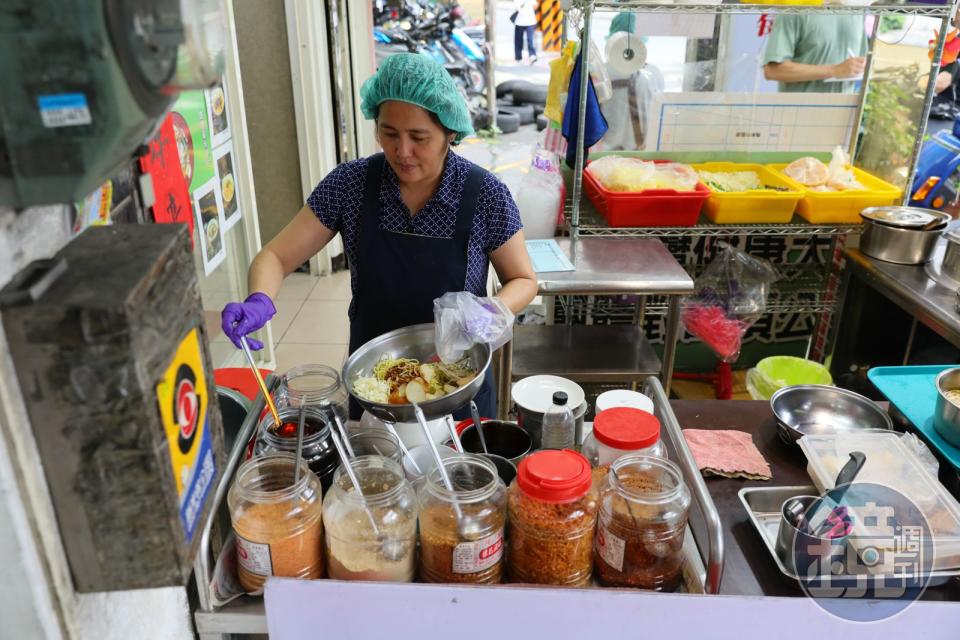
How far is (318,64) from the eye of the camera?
433 cm

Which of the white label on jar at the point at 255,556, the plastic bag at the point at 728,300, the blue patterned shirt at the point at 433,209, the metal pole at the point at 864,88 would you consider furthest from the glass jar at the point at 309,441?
the metal pole at the point at 864,88

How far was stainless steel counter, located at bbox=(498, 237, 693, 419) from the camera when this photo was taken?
2.68m

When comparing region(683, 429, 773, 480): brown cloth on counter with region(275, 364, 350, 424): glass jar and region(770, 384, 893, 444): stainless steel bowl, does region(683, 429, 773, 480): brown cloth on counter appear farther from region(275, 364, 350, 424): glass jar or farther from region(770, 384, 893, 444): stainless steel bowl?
region(275, 364, 350, 424): glass jar

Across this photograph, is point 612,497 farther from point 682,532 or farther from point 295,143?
point 295,143

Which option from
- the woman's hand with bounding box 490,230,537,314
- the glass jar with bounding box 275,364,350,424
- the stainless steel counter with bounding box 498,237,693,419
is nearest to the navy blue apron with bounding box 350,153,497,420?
the woman's hand with bounding box 490,230,537,314

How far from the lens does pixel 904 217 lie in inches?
111

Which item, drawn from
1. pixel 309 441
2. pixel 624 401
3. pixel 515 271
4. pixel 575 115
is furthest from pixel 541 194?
pixel 309 441

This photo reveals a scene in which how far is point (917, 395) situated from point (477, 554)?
128 cm

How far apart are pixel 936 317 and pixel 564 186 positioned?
60.8 inches

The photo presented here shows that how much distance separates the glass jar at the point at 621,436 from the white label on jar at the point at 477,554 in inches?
10.1

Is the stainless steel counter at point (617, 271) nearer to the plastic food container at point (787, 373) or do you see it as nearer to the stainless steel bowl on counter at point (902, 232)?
the plastic food container at point (787, 373)

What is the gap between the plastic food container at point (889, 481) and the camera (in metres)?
1.19

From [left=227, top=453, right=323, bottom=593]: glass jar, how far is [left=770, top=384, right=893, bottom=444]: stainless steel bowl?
3.65 ft

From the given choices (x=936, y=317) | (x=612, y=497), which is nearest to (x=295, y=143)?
(x=936, y=317)
